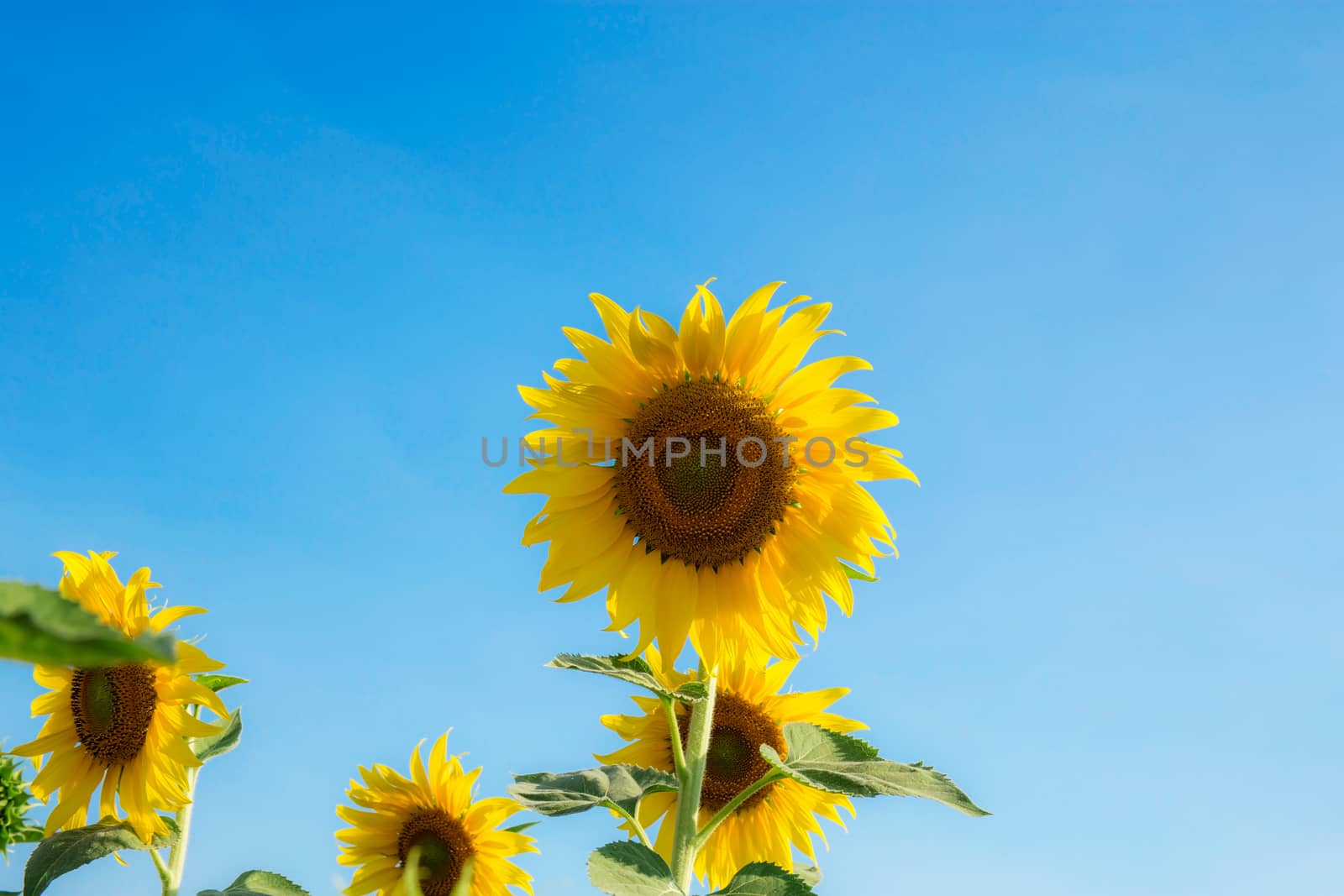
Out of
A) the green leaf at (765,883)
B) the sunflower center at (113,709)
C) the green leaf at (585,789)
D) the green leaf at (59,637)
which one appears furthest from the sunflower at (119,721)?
the green leaf at (59,637)

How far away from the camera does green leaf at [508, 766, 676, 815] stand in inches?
142

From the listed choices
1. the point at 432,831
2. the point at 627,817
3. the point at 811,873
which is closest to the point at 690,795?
the point at 627,817

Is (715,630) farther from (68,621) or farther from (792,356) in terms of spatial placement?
(68,621)

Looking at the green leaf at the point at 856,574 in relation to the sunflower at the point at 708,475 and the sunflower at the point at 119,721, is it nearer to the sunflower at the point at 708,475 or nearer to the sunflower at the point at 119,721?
the sunflower at the point at 708,475

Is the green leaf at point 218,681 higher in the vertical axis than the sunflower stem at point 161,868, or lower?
higher

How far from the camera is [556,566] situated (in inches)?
175

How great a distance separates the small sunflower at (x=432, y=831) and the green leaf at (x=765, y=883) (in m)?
2.36

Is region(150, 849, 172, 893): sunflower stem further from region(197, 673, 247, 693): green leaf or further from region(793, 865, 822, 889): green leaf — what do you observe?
region(793, 865, 822, 889): green leaf

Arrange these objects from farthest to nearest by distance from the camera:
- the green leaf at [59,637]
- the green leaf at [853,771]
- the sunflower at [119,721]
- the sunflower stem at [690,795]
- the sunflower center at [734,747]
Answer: the sunflower center at [734,747] < the sunflower at [119,721] < the sunflower stem at [690,795] < the green leaf at [853,771] < the green leaf at [59,637]

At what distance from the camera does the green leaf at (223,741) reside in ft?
15.4

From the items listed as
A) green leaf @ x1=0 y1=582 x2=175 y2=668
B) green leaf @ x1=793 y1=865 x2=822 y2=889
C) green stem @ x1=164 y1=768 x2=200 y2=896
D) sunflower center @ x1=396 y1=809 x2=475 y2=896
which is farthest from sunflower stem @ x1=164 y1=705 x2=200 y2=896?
green leaf @ x1=0 y1=582 x2=175 y2=668

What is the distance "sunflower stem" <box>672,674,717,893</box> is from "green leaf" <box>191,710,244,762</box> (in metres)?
2.18

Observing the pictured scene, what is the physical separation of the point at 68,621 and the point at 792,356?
153 inches

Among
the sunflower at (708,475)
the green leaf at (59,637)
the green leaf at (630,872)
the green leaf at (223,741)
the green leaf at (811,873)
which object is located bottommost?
the green leaf at (59,637)
